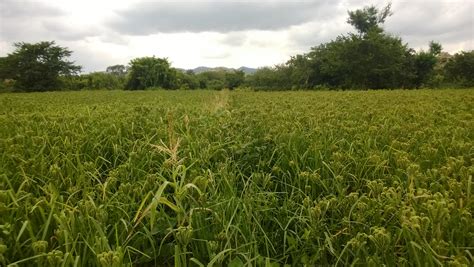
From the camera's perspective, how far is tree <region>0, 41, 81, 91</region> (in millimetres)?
45969

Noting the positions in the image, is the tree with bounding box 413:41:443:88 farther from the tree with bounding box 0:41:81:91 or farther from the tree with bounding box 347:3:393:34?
the tree with bounding box 0:41:81:91

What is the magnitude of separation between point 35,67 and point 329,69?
38.7m

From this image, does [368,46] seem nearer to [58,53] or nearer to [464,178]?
[464,178]

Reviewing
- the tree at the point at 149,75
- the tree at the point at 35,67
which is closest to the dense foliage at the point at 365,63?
the tree at the point at 149,75

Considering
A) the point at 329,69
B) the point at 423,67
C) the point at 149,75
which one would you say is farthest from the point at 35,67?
the point at 423,67

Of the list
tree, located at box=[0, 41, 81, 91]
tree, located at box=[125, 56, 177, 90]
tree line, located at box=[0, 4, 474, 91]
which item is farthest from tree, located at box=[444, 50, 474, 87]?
tree, located at box=[0, 41, 81, 91]

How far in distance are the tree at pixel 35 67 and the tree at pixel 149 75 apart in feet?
31.6

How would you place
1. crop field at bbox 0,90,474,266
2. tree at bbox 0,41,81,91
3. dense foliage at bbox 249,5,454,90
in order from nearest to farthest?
crop field at bbox 0,90,474,266 → dense foliage at bbox 249,5,454,90 → tree at bbox 0,41,81,91

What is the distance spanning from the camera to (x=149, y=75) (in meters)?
54.2

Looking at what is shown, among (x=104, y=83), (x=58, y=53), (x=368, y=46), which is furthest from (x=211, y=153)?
(x=104, y=83)

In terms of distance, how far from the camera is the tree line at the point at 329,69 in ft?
124

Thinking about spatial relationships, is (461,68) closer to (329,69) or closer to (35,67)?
(329,69)

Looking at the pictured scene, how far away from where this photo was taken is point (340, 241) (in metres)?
1.95

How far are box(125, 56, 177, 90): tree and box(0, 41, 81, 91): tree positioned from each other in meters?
9.62
